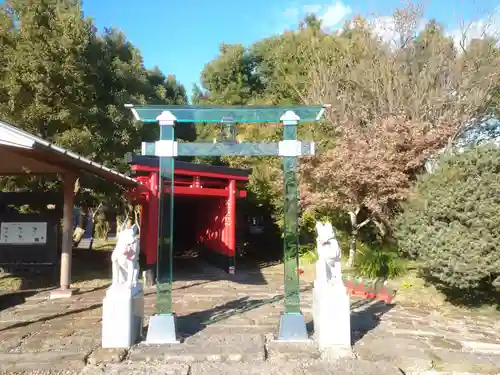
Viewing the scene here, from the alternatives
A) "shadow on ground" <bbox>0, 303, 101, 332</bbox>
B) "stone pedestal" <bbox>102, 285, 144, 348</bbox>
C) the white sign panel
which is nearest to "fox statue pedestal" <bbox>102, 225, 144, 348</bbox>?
"stone pedestal" <bbox>102, 285, 144, 348</bbox>

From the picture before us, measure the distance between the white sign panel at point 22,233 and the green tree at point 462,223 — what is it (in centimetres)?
801

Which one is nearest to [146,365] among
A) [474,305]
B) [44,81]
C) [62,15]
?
[474,305]

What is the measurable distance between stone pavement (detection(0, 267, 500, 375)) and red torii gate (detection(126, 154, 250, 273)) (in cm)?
247

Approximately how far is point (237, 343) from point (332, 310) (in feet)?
4.09

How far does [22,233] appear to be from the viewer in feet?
32.9

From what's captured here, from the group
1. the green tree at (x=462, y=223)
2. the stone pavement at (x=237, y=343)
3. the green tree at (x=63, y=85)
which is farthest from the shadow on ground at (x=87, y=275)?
the green tree at (x=462, y=223)

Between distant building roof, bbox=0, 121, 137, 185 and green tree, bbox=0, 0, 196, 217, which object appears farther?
green tree, bbox=0, 0, 196, 217

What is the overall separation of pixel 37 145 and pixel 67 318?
2.74 metres

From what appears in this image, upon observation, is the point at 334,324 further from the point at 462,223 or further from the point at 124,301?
the point at 462,223

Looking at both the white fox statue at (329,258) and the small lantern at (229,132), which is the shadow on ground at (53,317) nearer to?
the small lantern at (229,132)

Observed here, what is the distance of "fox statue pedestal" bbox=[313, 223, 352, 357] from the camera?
5.28m

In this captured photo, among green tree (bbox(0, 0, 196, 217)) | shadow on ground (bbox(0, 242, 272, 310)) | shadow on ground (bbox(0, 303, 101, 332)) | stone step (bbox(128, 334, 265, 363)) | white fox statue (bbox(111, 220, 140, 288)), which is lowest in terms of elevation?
stone step (bbox(128, 334, 265, 363))

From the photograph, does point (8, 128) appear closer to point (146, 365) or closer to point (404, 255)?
point (146, 365)

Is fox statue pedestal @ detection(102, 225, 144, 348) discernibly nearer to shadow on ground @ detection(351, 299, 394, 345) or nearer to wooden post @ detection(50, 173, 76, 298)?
shadow on ground @ detection(351, 299, 394, 345)
